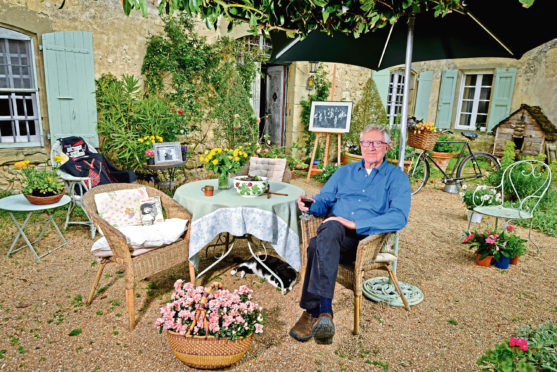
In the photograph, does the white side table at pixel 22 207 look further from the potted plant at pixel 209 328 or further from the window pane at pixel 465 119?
the window pane at pixel 465 119

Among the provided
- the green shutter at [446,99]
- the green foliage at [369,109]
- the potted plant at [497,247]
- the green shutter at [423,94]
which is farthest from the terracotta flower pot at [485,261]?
the green shutter at [423,94]

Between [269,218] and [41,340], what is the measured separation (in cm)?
170

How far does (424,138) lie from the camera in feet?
19.2

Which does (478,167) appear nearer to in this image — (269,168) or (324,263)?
(269,168)

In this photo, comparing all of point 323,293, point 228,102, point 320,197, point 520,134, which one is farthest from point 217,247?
point 520,134

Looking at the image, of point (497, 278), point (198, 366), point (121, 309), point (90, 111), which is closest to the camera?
point (198, 366)

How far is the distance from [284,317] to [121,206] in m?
1.54

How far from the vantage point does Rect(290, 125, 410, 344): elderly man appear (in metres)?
2.33

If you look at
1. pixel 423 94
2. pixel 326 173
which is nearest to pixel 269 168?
pixel 326 173

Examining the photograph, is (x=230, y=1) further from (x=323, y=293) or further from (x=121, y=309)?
(x=121, y=309)

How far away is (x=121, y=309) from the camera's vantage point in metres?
2.72

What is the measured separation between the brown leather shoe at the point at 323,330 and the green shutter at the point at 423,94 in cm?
917

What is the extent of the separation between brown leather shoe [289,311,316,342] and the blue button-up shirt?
0.67 meters

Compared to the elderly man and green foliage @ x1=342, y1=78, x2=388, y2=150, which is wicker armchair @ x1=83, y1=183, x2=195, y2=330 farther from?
green foliage @ x1=342, y1=78, x2=388, y2=150
